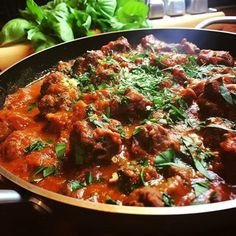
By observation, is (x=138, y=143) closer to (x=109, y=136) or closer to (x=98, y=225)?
(x=109, y=136)

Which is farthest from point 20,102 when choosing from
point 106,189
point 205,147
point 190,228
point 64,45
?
point 190,228

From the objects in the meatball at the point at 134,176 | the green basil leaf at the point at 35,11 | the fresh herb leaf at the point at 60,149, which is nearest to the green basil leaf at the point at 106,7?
the green basil leaf at the point at 35,11

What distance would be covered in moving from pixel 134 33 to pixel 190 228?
2.91m

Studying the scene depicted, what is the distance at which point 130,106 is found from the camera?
272cm

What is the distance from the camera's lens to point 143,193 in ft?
6.10

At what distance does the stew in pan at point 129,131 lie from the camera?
2.12 meters

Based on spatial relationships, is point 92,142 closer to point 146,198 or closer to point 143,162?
point 143,162

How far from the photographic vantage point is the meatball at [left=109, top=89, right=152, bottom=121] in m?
2.73

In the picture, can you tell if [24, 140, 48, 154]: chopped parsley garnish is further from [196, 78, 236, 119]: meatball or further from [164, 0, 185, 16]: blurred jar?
[164, 0, 185, 16]: blurred jar

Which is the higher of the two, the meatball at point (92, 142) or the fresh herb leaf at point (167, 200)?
the meatball at point (92, 142)

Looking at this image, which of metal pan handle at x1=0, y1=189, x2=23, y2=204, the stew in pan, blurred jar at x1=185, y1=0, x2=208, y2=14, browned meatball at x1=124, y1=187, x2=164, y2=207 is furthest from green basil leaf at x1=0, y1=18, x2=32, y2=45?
browned meatball at x1=124, y1=187, x2=164, y2=207

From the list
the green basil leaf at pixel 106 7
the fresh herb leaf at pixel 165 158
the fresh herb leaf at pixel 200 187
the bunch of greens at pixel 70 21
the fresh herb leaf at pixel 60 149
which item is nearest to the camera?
the fresh herb leaf at pixel 200 187

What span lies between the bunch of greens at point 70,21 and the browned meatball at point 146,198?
267 centimetres

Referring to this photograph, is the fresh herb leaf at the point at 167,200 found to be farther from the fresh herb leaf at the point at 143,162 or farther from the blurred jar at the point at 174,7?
the blurred jar at the point at 174,7
